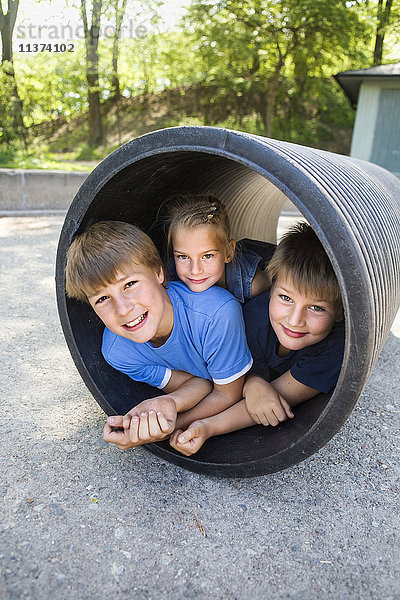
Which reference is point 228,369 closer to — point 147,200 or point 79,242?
point 79,242

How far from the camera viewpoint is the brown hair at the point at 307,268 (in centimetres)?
213

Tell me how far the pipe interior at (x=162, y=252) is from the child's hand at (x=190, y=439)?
3.1 inches

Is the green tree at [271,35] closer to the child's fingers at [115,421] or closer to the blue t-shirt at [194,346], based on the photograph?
the blue t-shirt at [194,346]

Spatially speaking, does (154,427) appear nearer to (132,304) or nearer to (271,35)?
(132,304)

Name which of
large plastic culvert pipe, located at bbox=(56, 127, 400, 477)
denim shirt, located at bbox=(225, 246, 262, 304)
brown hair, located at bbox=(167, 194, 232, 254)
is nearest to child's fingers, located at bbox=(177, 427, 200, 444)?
large plastic culvert pipe, located at bbox=(56, 127, 400, 477)

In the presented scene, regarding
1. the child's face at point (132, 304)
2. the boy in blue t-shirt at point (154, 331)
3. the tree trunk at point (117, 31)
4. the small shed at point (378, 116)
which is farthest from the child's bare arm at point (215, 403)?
the tree trunk at point (117, 31)

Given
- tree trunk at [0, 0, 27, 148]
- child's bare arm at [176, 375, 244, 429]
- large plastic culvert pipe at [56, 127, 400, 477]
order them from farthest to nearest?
tree trunk at [0, 0, 27, 148]
child's bare arm at [176, 375, 244, 429]
large plastic culvert pipe at [56, 127, 400, 477]

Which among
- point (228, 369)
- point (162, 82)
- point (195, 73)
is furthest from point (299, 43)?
A: point (228, 369)

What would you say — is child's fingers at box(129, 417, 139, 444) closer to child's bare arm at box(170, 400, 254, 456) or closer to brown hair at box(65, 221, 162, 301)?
child's bare arm at box(170, 400, 254, 456)

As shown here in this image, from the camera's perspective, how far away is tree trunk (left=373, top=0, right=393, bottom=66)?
653 inches

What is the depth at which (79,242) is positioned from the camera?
213cm

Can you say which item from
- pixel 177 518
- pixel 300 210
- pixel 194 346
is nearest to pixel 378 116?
pixel 194 346

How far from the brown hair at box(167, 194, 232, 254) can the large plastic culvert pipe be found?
0.19 metres

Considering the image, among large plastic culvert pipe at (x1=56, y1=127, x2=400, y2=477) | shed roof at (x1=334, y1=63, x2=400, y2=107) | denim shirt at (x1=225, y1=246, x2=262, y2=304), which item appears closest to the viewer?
large plastic culvert pipe at (x1=56, y1=127, x2=400, y2=477)
